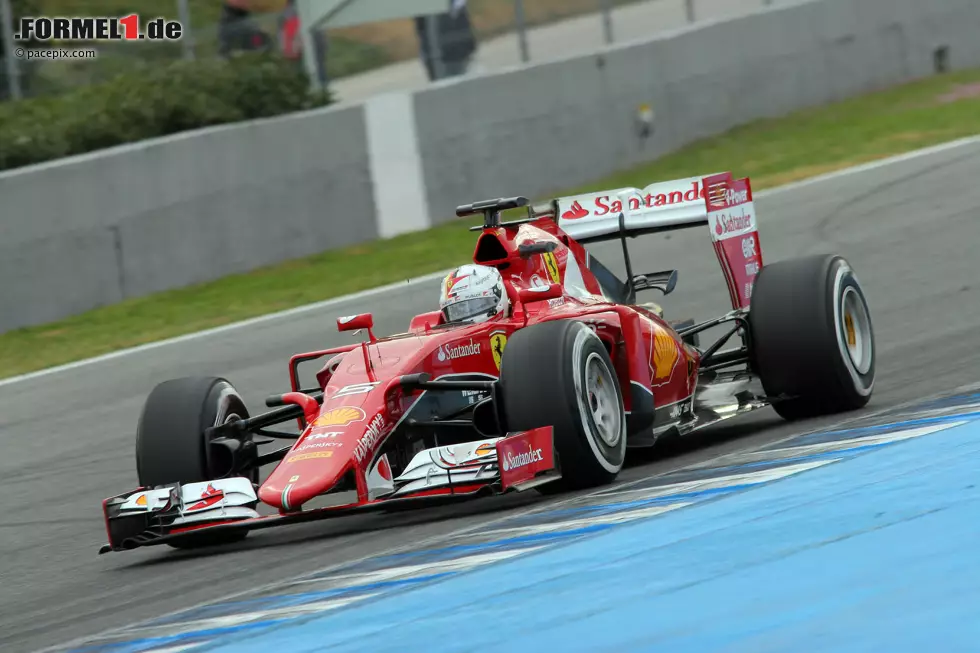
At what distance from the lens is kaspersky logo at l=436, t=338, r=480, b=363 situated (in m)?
7.97

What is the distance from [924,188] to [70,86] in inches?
345

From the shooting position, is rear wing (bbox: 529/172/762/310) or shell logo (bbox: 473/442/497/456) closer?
shell logo (bbox: 473/442/497/456)

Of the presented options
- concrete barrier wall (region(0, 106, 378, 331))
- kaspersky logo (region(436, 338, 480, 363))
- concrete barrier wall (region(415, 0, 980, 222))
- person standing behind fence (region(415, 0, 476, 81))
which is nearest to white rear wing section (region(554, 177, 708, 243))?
kaspersky logo (region(436, 338, 480, 363))

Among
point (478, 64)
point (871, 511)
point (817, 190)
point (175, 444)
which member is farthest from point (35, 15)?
point (871, 511)

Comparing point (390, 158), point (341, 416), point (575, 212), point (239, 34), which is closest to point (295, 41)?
point (239, 34)

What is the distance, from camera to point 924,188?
55.0 feet

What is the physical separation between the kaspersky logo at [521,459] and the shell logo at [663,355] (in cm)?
142

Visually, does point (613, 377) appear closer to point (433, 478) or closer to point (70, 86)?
point (433, 478)

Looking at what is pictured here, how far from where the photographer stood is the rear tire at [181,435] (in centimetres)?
793

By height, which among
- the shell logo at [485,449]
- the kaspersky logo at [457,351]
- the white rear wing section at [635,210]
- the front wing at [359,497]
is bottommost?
the front wing at [359,497]

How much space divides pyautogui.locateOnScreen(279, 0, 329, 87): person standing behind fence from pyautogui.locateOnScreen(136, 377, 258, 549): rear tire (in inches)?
438

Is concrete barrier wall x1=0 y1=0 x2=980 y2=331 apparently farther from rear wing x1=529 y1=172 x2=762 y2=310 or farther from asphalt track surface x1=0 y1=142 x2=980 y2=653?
rear wing x1=529 y1=172 x2=762 y2=310

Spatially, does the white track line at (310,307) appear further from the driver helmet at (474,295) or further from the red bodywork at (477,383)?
the driver helmet at (474,295)

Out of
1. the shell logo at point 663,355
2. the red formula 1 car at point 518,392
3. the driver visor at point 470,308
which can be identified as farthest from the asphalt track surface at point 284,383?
the driver visor at point 470,308
